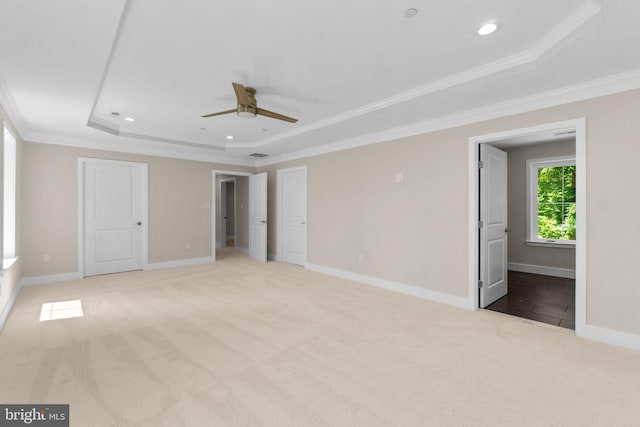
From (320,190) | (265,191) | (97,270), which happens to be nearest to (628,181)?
(320,190)

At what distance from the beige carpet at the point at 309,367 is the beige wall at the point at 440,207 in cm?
53

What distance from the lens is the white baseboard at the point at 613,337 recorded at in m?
2.59

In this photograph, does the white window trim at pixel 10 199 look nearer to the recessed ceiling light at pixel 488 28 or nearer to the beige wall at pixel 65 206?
the beige wall at pixel 65 206

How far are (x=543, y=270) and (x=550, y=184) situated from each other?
1.67 metres

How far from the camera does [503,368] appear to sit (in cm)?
226

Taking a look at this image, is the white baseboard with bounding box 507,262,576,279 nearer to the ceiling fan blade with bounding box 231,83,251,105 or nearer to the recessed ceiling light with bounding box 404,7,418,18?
the recessed ceiling light with bounding box 404,7,418,18

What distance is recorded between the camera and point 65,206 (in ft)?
16.0

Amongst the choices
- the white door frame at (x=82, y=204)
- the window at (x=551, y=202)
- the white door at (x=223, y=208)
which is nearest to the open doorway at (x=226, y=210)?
the white door at (x=223, y=208)

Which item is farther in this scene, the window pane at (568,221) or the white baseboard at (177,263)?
the white baseboard at (177,263)

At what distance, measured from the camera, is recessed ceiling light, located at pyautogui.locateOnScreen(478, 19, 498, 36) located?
204 cm

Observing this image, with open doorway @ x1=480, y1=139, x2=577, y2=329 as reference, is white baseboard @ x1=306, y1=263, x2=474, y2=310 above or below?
below

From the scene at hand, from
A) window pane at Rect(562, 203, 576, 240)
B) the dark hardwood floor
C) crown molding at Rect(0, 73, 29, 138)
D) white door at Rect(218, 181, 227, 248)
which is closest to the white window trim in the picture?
crown molding at Rect(0, 73, 29, 138)

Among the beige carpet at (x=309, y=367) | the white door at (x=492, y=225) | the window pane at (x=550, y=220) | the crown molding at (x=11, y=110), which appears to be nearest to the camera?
the beige carpet at (x=309, y=367)

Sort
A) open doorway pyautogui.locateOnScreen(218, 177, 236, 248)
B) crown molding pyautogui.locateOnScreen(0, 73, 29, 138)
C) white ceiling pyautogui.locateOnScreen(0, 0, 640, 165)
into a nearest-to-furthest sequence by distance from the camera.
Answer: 1. white ceiling pyautogui.locateOnScreen(0, 0, 640, 165)
2. crown molding pyautogui.locateOnScreen(0, 73, 29, 138)
3. open doorway pyautogui.locateOnScreen(218, 177, 236, 248)
